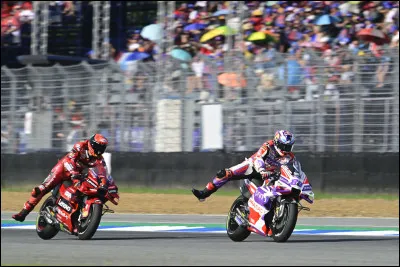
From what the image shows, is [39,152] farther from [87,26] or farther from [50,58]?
[87,26]

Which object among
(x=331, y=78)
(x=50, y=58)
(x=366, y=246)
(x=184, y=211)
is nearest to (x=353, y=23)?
(x=331, y=78)

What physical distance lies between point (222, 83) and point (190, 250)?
8767 millimetres

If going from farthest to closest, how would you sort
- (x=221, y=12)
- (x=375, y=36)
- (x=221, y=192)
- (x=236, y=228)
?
(x=221, y=12) → (x=221, y=192) → (x=375, y=36) → (x=236, y=228)

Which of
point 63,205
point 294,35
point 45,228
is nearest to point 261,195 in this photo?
point 63,205

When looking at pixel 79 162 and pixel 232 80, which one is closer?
pixel 79 162

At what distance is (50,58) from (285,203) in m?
12.9

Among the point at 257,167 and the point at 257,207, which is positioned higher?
the point at 257,167

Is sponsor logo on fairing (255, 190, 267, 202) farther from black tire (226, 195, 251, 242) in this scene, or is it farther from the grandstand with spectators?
the grandstand with spectators

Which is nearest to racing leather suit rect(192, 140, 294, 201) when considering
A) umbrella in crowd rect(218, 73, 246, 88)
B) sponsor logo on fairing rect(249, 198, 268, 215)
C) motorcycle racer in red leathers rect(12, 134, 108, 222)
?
sponsor logo on fairing rect(249, 198, 268, 215)

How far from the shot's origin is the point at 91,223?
11930 millimetres

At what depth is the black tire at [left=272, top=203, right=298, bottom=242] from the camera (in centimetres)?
1097

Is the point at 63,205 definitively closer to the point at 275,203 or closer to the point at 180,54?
the point at 275,203

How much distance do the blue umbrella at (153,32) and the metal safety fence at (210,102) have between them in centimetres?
125

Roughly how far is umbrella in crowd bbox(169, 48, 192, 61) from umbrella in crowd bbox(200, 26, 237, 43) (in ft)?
1.40
